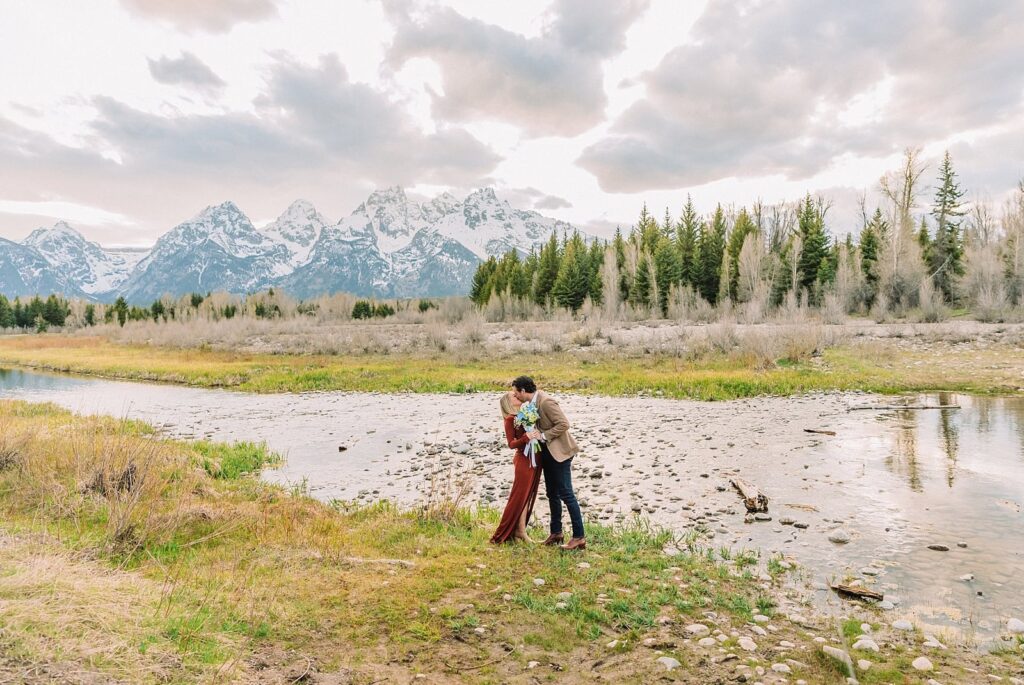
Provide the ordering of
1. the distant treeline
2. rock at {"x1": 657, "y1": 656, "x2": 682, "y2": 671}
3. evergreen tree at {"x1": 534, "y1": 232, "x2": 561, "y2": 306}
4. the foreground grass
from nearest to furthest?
1. rock at {"x1": 657, "y1": 656, "x2": 682, "y2": 671}
2. the foreground grass
3. the distant treeline
4. evergreen tree at {"x1": 534, "y1": 232, "x2": 561, "y2": 306}

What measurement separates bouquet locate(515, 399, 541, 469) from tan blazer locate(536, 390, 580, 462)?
4.7 inches

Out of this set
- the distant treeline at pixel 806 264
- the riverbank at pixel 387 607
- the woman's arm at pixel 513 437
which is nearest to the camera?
the riverbank at pixel 387 607

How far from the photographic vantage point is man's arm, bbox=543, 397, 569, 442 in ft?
24.2

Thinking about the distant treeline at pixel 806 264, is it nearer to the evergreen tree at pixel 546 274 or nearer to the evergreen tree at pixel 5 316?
the evergreen tree at pixel 546 274

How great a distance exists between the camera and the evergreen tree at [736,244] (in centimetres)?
6272

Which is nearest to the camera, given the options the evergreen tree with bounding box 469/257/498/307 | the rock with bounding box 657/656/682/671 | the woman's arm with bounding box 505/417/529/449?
the rock with bounding box 657/656/682/671

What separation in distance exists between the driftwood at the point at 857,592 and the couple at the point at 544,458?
3.07 metres

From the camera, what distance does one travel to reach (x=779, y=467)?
12.0 meters

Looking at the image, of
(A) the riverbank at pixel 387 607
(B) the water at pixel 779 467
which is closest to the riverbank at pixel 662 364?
(B) the water at pixel 779 467

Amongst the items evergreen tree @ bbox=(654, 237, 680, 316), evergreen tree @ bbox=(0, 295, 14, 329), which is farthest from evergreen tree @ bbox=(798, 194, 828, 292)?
evergreen tree @ bbox=(0, 295, 14, 329)

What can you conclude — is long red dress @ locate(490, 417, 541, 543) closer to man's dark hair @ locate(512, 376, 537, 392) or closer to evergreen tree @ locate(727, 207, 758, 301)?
man's dark hair @ locate(512, 376, 537, 392)

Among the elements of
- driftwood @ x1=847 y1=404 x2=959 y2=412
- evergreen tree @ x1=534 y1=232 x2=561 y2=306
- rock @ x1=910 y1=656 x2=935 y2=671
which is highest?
evergreen tree @ x1=534 y1=232 x2=561 y2=306

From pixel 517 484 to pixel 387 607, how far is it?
8.00 feet

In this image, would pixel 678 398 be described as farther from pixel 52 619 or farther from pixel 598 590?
pixel 52 619
